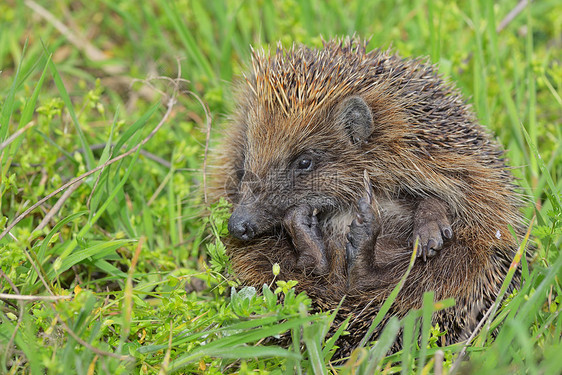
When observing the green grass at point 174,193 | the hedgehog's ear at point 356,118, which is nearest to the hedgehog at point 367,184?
the hedgehog's ear at point 356,118

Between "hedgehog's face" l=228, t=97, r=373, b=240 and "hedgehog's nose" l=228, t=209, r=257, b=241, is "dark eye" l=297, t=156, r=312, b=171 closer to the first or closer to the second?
"hedgehog's face" l=228, t=97, r=373, b=240

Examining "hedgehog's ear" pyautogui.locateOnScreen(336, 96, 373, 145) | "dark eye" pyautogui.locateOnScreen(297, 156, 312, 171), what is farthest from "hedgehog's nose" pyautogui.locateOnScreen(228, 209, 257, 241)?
"hedgehog's ear" pyautogui.locateOnScreen(336, 96, 373, 145)

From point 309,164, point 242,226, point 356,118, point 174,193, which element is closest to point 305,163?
point 309,164

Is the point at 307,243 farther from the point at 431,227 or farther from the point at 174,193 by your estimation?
the point at 174,193

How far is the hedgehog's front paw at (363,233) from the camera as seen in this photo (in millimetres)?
2973

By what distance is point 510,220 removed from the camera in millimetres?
3250

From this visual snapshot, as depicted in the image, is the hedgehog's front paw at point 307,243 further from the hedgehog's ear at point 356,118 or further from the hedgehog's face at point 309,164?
the hedgehog's ear at point 356,118

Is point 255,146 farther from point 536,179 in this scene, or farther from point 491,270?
point 536,179

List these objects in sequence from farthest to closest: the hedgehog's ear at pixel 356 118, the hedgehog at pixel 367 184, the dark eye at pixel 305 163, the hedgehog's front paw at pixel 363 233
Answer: the dark eye at pixel 305 163 < the hedgehog's ear at pixel 356 118 < the hedgehog at pixel 367 184 < the hedgehog's front paw at pixel 363 233

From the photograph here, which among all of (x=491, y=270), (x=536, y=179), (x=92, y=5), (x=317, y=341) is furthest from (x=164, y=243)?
(x=92, y=5)

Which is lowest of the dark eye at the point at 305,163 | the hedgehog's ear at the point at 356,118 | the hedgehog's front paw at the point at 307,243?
the hedgehog's front paw at the point at 307,243

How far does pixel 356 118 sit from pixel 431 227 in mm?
724

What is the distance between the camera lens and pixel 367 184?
314 centimetres

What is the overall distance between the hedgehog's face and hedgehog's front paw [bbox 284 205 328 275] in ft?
0.30
